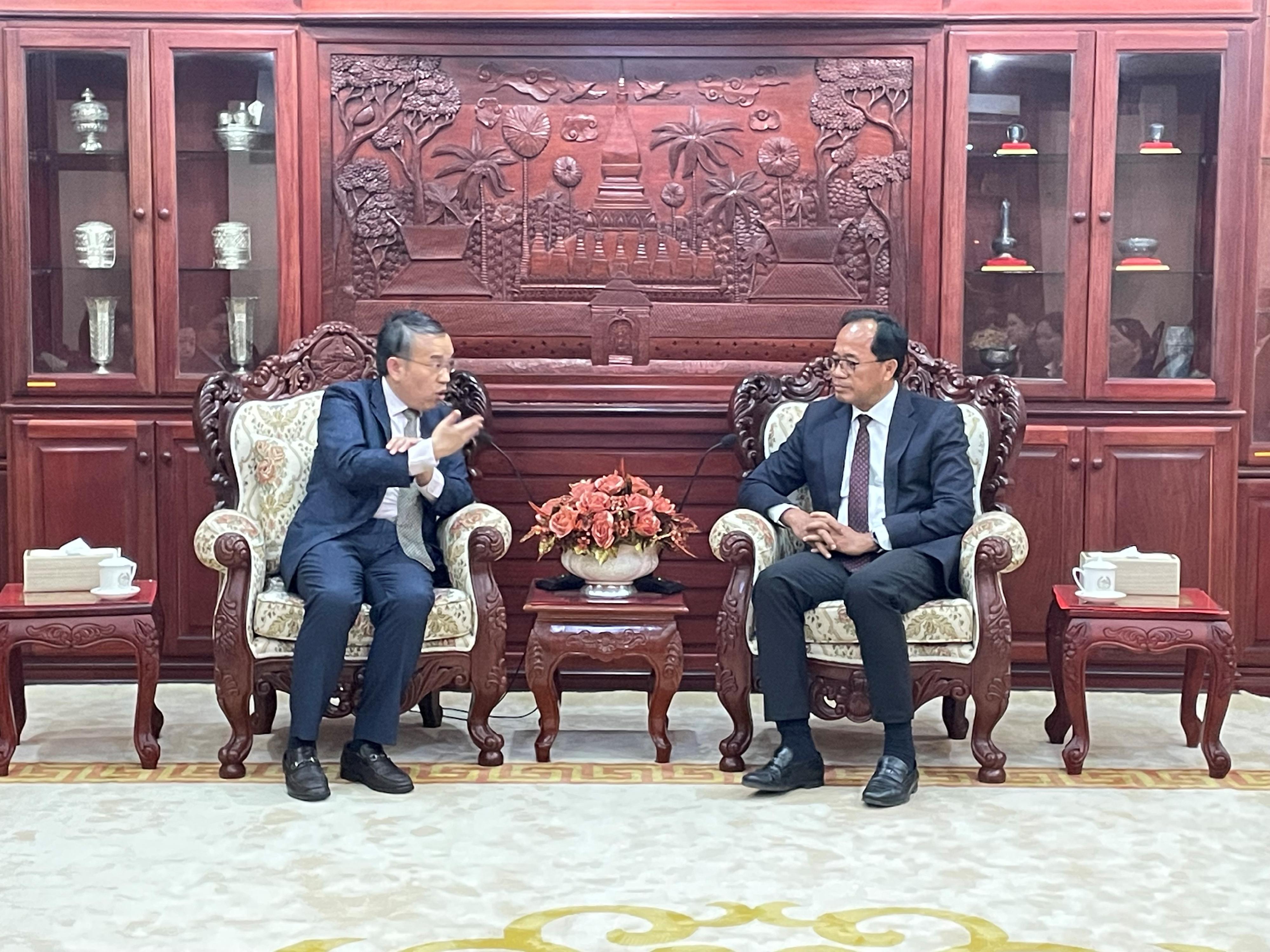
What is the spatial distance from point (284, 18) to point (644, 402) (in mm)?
1569

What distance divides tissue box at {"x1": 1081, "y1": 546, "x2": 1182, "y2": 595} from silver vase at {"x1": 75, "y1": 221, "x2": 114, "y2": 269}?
3028mm

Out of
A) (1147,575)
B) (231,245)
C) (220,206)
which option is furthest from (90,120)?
(1147,575)

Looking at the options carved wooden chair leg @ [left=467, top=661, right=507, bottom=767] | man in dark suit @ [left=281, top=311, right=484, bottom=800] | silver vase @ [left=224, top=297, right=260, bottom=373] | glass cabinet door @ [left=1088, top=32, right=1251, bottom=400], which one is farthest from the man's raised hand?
glass cabinet door @ [left=1088, top=32, right=1251, bottom=400]

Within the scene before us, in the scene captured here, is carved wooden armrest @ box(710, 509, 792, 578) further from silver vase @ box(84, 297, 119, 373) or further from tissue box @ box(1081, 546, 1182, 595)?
silver vase @ box(84, 297, 119, 373)

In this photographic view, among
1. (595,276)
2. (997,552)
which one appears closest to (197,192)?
(595,276)

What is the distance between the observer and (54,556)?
381 centimetres

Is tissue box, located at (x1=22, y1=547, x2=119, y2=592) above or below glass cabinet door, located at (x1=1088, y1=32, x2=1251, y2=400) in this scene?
below

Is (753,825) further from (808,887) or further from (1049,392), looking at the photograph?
(1049,392)

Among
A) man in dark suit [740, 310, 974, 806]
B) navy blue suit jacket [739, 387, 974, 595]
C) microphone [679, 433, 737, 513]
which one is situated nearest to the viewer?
man in dark suit [740, 310, 974, 806]

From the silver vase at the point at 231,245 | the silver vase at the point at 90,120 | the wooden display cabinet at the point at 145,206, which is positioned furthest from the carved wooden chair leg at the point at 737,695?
the silver vase at the point at 90,120

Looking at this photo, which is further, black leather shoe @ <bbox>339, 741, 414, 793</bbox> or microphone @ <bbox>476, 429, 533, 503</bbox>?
microphone @ <bbox>476, 429, 533, 503</bbox>

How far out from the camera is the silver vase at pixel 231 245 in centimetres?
459

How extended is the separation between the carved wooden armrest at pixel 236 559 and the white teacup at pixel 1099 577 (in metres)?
2.11

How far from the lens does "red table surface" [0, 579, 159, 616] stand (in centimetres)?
370
